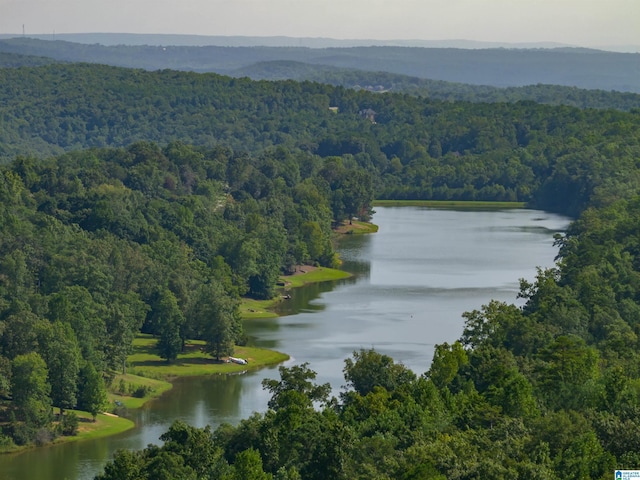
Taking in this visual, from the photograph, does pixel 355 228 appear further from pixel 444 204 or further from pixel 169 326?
pixel 169 326

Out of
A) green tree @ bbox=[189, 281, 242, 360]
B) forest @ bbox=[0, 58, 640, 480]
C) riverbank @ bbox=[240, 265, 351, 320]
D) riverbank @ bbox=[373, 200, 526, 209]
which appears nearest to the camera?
forest @ bbox=[0, 58, 640, 480]

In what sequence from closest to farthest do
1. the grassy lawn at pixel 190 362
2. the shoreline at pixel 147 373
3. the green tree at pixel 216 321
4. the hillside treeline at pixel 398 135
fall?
1. the shoreline at pixel 147 373
2. the grassy lawn at pixel 190 362
3. the green tree at pixel 216 321
4. the hillside treeline at pixel 398 135

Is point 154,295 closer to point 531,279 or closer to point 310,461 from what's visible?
point 531,279

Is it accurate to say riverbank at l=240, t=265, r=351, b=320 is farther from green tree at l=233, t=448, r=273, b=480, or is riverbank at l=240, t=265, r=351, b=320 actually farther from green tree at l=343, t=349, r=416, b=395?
green tree at l=233, t=448, r=273, b=480

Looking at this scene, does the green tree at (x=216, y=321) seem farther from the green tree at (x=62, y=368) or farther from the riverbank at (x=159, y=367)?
the green tree at (x=62, y=368)

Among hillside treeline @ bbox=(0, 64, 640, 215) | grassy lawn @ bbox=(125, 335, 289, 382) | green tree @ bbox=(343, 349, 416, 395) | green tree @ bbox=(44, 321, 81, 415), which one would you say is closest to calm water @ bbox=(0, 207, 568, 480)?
grassy lawn @ bbox=(125, 335, 289, 382)

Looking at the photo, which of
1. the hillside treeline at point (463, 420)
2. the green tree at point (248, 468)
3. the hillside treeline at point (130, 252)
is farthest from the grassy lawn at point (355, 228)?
the green tree at point (248, 468)
